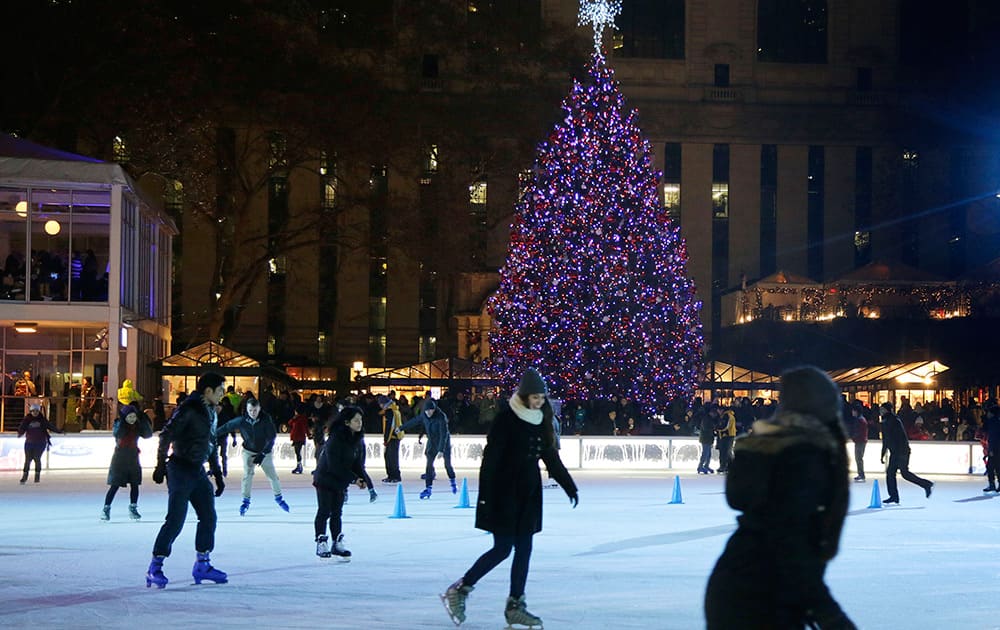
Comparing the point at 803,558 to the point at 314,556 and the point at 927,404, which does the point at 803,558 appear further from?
the point at 927,404

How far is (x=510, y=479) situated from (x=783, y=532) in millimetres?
3664

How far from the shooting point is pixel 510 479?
28.1 feet

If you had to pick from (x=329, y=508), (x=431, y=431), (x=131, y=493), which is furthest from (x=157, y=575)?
(x=431, y=431)

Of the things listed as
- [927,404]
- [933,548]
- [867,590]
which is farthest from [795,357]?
[867,590]

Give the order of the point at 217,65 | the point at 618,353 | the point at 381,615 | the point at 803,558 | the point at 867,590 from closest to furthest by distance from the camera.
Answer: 1. the point at 803,558
2. the point at 381,615
3. the point at 867,590
4. the point at 618,353
5. the point at 217,65

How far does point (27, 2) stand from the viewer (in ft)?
133

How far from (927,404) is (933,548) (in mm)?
27585

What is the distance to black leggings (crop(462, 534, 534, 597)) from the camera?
8633mm

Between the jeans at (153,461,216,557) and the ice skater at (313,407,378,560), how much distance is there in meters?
1.52

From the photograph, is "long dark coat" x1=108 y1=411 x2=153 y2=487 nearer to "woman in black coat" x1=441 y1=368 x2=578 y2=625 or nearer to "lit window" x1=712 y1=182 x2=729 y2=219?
"woman in black coat" x1=441 y1=368 x2=578 y2=625

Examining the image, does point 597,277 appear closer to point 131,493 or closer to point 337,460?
point 131,493

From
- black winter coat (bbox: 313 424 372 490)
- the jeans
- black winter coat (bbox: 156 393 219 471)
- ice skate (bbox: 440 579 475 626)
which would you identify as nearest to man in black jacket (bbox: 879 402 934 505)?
black winter coat (bbox: 313 424 372 490)

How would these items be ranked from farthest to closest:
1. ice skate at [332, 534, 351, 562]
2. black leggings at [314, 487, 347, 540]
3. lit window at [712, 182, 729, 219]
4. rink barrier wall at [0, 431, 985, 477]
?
lit window at [712, 182, 729, 219], rink barrier wall at [0, 431, 985, 477], ice skate at [332, 534, 351, 562], black leggings at [314, 487, 347, 540]

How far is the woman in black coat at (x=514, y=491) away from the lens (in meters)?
8.59
